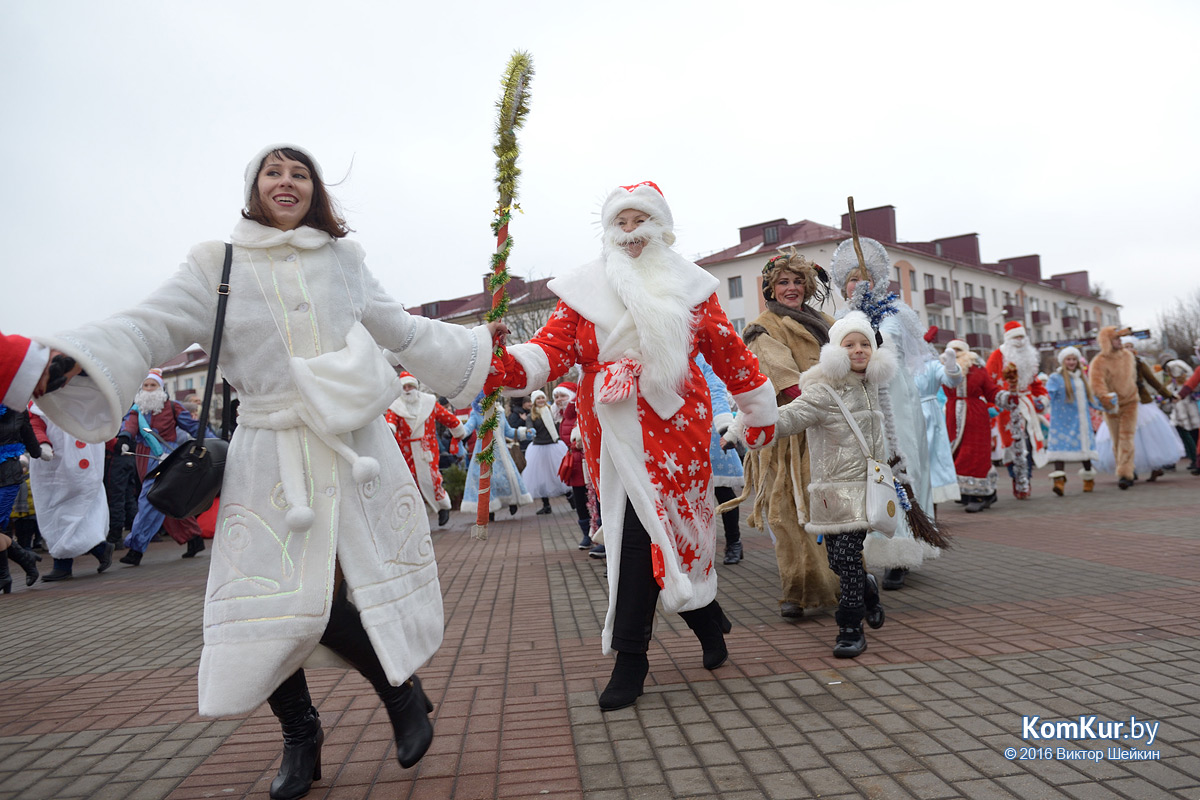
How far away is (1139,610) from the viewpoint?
4.86 metres

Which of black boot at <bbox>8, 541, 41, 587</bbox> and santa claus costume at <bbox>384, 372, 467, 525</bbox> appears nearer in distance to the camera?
black boot at <bbox>8, 541, 41, 587</bbox>

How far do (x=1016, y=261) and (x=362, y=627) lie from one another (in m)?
82.2

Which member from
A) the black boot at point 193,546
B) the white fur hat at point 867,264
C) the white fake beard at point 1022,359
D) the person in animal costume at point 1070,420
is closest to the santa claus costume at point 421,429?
the black boot at point 193,546

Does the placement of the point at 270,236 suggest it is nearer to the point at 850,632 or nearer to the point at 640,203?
the point at 640,203

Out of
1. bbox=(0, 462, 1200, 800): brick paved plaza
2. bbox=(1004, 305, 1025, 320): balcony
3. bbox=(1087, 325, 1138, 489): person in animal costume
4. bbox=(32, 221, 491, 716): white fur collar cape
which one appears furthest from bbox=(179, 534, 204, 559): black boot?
bbox=(1004, 305, 1025, 320): balcony

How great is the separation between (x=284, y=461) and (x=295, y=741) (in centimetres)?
99

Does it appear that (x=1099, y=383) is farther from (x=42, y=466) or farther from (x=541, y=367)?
(x=42, y=466)

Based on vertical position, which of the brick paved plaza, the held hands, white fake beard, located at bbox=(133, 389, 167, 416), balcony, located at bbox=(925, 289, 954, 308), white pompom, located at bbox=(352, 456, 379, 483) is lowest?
the brick paved plaza

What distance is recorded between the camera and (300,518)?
270 centimetres

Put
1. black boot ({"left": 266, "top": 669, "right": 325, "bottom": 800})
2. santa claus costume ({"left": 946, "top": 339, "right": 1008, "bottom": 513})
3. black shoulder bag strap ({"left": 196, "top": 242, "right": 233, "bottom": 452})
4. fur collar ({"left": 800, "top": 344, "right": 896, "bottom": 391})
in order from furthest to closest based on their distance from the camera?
1. santa claus costume ({"left": 946, "top": 339, "right": 1008, "bottom": 513})
2. fur collar ({"left": 800, "top": 344, "right": 896, "bottom": 391})
3. black boot ({"left": 266, "top": 669, "right": 325, "bottom": 800})
4. black shoulder bag strap ({"left": 196, "top": 242, "right": 233, "bottom": 452})

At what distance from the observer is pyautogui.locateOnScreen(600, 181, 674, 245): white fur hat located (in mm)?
4109

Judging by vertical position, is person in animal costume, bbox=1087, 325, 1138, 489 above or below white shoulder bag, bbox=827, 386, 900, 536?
above

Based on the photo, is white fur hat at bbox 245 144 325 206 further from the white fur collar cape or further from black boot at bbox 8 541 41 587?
black boot at bbox 8 541 41 587

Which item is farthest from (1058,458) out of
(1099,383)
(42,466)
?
(42,466)
